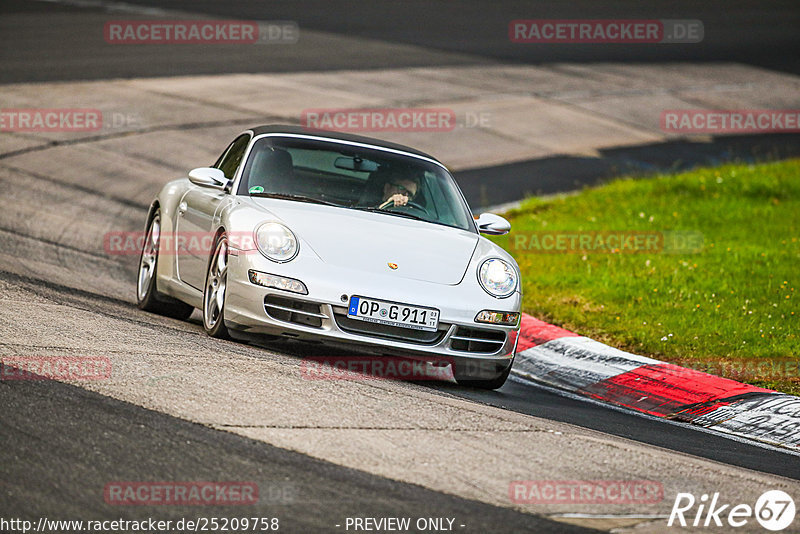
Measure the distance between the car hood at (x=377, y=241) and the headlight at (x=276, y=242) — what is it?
8 cm

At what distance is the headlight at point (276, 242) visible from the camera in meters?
6.96

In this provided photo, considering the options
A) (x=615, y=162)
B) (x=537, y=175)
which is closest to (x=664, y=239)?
(x=537, y=175)

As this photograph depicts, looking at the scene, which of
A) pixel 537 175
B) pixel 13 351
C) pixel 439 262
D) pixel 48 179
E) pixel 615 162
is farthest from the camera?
pixel 615 162

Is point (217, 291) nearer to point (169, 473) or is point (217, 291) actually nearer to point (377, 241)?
point (377, 241)

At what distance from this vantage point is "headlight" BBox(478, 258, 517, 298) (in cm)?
727

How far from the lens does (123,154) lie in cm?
1591

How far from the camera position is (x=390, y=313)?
6.83 m

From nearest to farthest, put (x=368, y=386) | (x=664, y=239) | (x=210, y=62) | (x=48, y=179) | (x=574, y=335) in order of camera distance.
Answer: (x=368, y=386), (x=574, y=335), (x=664, y=239), (x=48, y=179), (x=210, y=62)

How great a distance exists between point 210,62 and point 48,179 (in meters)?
10.1

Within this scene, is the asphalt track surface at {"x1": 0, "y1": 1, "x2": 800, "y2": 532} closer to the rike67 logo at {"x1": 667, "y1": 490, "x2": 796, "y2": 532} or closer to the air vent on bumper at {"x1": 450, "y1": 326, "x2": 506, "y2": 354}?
the air vent on bumper at {"x1": 450, "y1": 326, "x2": 506, "y2": 354}

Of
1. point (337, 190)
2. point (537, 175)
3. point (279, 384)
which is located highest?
point (337, 190)

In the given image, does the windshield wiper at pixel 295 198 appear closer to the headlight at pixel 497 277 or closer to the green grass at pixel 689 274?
the headlight at pixel 497 277

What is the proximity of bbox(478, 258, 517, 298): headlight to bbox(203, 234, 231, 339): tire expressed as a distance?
1607 millimetres

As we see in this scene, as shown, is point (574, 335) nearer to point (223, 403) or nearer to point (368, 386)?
point (368, 386)
